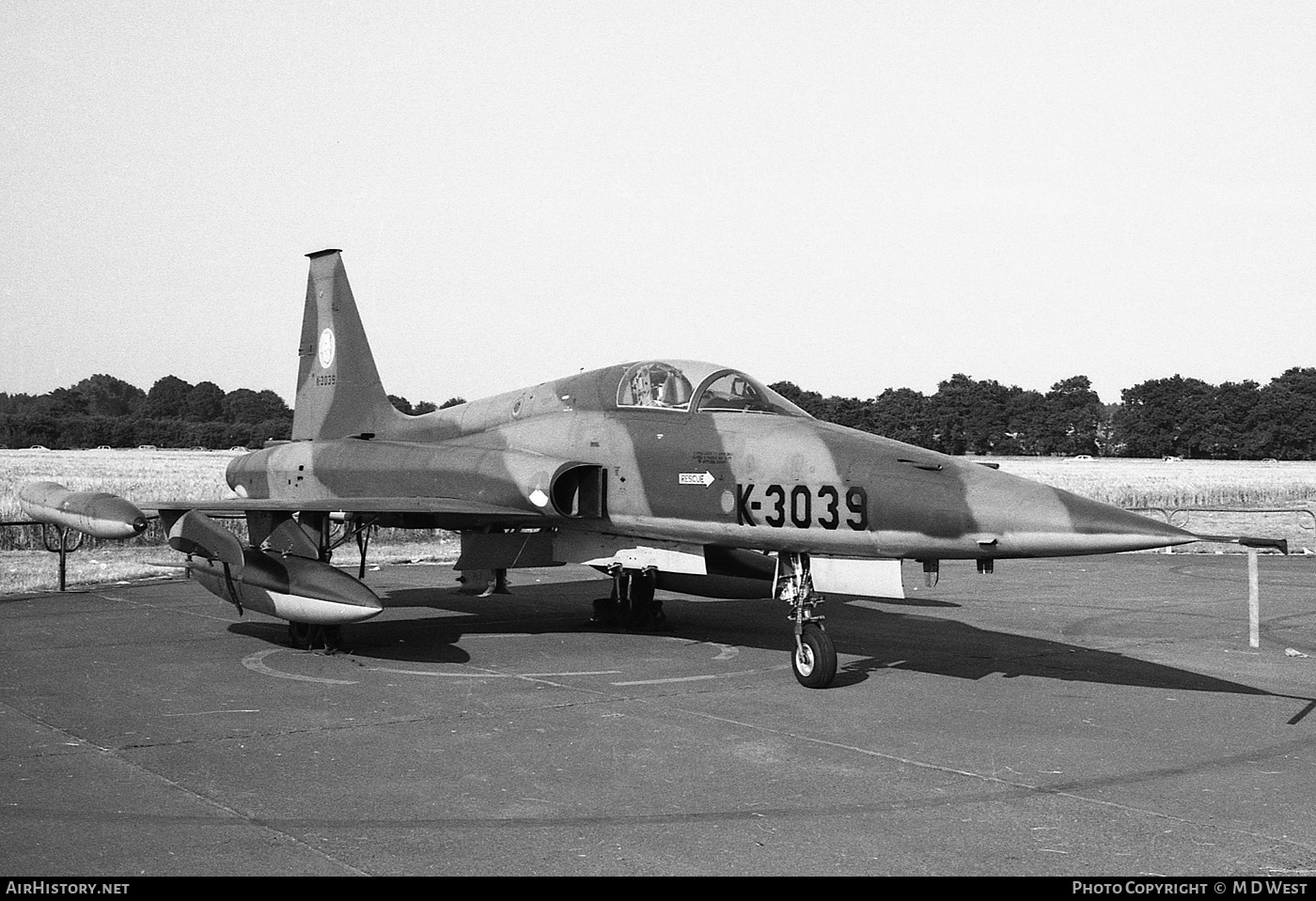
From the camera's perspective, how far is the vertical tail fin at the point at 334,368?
15602mm

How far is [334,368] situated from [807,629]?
27.7 ft

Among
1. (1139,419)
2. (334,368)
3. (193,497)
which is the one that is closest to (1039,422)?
(1139,419)

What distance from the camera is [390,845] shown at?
18.6 feet

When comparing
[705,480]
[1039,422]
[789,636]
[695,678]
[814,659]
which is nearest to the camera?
[814,659]

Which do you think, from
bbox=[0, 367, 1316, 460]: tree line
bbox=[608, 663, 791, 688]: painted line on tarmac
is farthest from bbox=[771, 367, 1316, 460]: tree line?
bbox=[608, 663, 791, 688]: painted line on tarmac

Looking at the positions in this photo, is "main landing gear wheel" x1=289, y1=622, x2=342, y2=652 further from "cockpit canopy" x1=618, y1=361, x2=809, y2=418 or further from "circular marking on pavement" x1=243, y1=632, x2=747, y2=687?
"cockpit canopy" x1=618, y1=361, x2=809, y2=418

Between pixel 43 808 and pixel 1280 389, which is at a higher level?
pixel 1280 389

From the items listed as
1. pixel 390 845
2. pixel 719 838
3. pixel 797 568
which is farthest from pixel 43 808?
pixel 797 568

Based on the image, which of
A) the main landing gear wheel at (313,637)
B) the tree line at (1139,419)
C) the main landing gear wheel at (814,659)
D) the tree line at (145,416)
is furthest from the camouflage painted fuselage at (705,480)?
the tree line at (1139,419)

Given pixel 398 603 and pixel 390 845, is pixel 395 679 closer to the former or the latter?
pixel 390 845

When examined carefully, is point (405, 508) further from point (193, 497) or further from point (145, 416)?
point (145, 416)

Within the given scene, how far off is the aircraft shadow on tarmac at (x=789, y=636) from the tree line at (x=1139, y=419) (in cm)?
6802

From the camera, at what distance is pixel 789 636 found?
13.4 m

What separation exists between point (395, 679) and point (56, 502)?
513 cm
